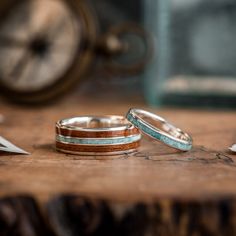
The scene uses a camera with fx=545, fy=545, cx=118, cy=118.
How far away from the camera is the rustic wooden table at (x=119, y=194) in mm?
453

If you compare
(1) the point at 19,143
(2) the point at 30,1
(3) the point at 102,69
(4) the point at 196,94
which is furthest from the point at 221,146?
(3) the point at 102,69

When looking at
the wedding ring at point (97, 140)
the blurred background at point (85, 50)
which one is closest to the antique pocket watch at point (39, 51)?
the blurred background at point (85, 50)

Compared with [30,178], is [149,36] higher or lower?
higher

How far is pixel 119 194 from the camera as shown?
0.46 meters

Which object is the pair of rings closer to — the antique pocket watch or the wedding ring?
the wedding ring

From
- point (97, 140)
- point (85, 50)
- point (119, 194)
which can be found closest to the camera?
point (119, 194)

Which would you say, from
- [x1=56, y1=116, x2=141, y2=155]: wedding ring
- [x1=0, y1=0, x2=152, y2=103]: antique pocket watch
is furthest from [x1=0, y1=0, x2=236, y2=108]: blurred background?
[x1=56, y1=116, x2=141, y2=155]: wedding ring

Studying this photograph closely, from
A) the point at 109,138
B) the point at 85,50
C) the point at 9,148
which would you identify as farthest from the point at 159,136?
the point at 85,50

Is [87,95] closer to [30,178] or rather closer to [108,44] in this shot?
[108,44]

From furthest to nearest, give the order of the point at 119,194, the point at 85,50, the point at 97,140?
the point at 85,50 < the point at 97,140 < the point at 119,194

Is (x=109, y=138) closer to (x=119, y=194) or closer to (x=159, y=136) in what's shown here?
(x=159, y=136)

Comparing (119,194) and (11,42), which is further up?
(11,42)

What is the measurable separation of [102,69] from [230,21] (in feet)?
1.23

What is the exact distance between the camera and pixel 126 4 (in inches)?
50.6
